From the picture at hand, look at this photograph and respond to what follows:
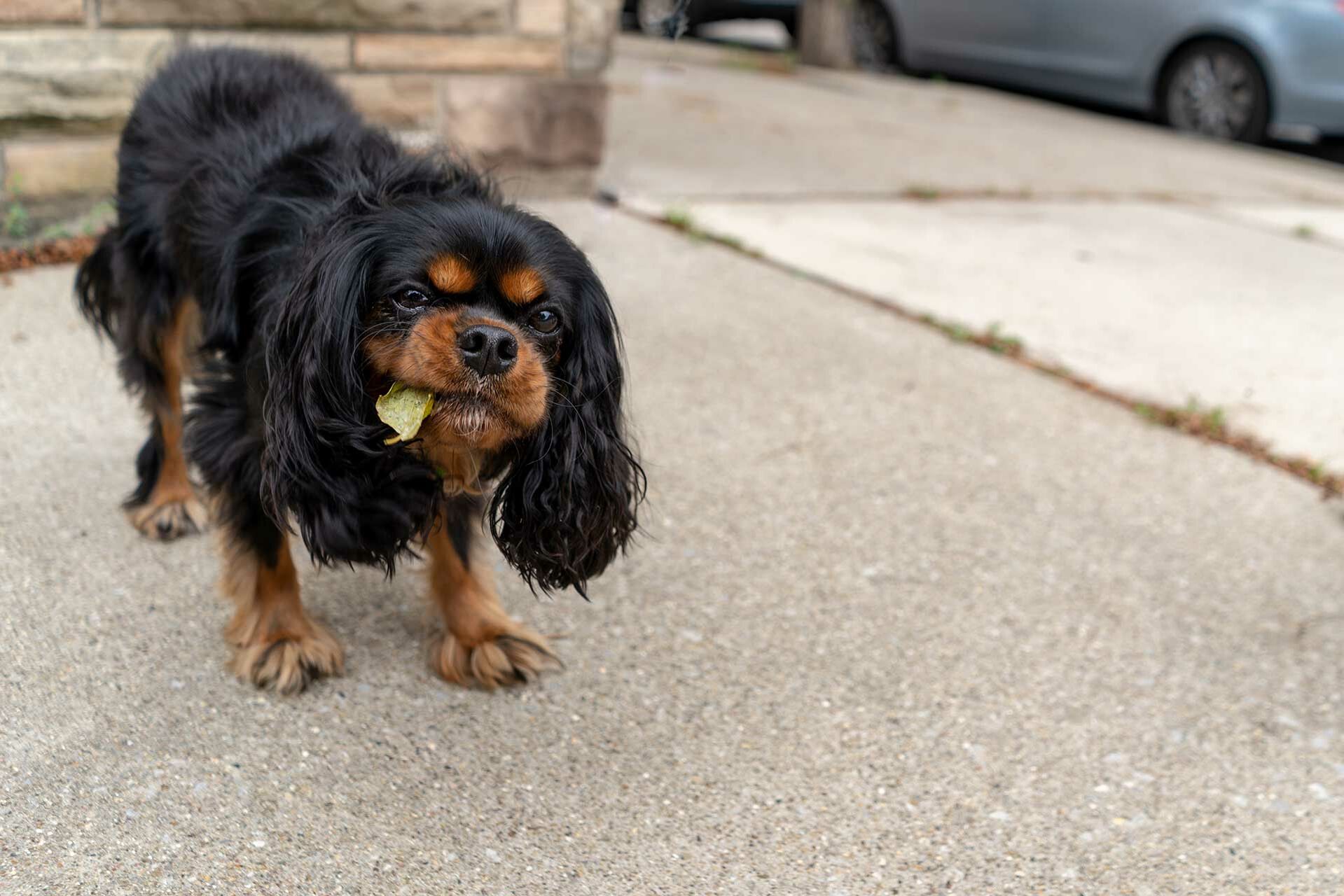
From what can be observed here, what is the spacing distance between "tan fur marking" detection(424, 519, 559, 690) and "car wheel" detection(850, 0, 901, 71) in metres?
10.4

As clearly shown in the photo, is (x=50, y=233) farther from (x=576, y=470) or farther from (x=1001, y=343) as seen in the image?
(x=1001, y=343)

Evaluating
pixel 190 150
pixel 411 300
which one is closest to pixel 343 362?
pixel 411 300

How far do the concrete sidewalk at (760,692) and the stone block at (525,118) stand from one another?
2.06m

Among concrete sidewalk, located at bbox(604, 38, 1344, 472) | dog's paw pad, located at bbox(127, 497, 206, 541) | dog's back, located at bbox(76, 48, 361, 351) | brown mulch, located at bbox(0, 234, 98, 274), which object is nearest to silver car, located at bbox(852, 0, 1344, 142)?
concrete sidewalk, located at bbox(604, 38, 1344, 472)

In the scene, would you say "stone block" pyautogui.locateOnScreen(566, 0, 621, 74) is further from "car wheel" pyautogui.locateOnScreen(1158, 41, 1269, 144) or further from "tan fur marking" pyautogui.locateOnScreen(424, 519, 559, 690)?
"car wheel" pyautogui.locateOnScreen(1158, 41, 1269, 144)

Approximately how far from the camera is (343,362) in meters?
2.26

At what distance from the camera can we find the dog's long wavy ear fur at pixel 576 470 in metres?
2.46

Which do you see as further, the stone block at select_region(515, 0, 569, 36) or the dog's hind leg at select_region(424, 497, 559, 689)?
the stone block at select_region(515, 0, 569, 36)

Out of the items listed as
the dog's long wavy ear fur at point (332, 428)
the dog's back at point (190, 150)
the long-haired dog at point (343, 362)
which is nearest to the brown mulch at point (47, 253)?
the dog's back at point (190, 150)

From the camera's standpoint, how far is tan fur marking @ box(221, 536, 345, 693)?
2.73 meters

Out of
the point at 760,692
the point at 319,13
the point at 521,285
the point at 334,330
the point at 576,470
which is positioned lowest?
the point at 760,692

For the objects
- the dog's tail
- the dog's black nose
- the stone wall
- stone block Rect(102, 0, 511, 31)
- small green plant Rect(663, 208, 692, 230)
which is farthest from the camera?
small green plant Rect(663, 208, 692, 230)

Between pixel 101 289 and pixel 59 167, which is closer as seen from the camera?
pixel 101 289

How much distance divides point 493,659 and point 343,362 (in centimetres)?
88
